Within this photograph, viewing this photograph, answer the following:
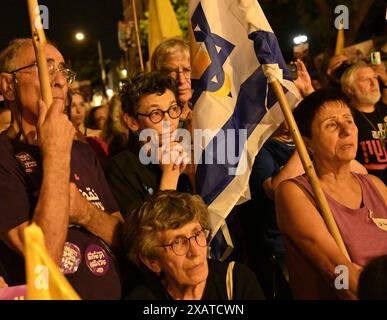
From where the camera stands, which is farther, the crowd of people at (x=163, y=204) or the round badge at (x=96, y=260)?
the round badge at (x=96, y=260)

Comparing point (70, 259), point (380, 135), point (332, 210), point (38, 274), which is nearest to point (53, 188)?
point (70, 259)

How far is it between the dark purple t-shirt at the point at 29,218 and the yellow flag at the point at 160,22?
3.42 meters

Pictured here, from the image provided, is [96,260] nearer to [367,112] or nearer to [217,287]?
[217,287]

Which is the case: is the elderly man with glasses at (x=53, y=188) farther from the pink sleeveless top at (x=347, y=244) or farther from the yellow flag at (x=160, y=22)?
the yellow flag at (x=160, y=22)

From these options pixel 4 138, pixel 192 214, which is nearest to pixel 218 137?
pixel 192 214

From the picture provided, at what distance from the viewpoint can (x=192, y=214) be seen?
10.8 feet

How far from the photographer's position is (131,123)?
13.3 ft

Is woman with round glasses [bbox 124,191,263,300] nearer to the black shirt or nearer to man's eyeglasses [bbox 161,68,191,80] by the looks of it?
the black shirt

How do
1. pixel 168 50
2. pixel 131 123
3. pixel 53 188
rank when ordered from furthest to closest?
pixel 168 50 → pixel 131 123 → pixel 53 188

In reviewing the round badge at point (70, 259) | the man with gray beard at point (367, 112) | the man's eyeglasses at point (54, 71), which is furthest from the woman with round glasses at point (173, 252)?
the man with gray beard at point (367, 112)

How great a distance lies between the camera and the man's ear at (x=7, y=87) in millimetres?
3273

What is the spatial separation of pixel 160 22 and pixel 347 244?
341 cm
